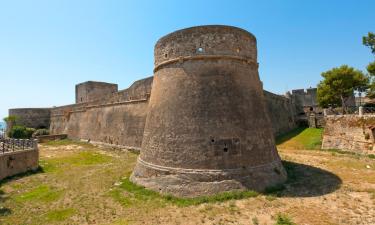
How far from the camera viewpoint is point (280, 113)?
2838 cm

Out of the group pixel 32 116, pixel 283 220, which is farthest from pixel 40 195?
pixel 32 116

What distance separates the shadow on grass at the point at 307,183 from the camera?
28.8 ft

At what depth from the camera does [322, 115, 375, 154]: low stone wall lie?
15.6 m

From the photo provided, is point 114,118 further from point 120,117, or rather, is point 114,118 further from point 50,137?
point 50,137

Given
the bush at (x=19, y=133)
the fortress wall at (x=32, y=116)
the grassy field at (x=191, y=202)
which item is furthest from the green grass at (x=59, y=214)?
the fortress wall at (x=32, y=116)

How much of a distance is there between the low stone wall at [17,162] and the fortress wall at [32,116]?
28282mm

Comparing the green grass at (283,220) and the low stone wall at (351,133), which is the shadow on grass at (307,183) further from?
the low stone wall at (351,133)

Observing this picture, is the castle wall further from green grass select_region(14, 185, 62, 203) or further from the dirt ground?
green grass select_region(14, 185, 62, 203)

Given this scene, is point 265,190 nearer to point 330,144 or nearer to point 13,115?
point 330,144

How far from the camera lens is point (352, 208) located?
24.2 ft

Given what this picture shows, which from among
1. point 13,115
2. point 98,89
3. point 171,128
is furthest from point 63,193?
point 13,115

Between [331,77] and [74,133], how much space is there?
105 feet

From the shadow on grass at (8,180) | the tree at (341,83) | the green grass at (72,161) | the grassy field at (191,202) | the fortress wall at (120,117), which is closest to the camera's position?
the grassy field at (191,202)

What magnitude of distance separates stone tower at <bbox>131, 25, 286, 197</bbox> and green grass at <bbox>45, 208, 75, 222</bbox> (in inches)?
118
